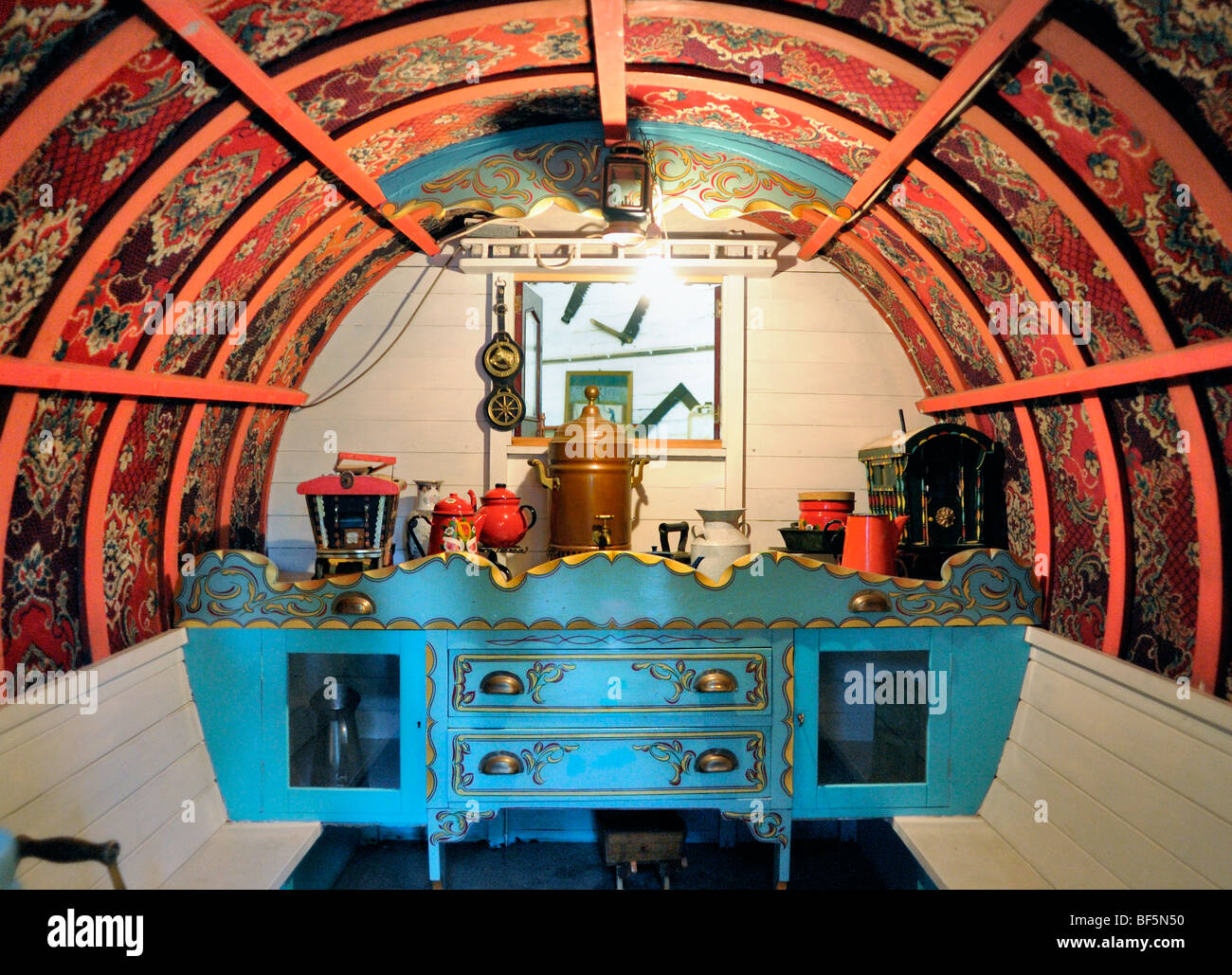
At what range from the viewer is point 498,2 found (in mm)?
2047

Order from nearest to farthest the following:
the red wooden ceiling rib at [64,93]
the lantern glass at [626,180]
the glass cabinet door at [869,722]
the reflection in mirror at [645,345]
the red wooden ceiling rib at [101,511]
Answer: the red wooden ceiling rib at [64,93] → the red wooden ceiling rib at [101,511] → the lantern glass at [626,180] → the glass cabinet door at [869,722] → the reflection in mirror at [645,345]

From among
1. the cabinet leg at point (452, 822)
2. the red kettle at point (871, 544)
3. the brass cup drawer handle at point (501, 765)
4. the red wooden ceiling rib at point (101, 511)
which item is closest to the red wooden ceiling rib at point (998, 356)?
the red kettle at point (871, 544)

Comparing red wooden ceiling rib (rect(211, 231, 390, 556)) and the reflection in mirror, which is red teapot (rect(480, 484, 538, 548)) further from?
the reflection in mirror

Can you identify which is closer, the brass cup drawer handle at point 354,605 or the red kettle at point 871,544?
the brass cup drawer handle at point 354,605

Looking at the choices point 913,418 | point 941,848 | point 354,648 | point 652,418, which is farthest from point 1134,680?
point 652,418

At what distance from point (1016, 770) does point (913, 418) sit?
73.6 inches

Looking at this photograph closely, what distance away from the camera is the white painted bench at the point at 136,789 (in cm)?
200

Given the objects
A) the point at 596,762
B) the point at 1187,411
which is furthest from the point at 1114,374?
the point at 596,762

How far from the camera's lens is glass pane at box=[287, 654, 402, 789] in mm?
2953

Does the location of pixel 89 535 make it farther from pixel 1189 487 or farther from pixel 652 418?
pixel 652 418

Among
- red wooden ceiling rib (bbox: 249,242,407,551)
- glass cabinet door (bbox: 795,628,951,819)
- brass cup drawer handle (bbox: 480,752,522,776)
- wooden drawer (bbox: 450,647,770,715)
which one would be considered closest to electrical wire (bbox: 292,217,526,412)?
red wooden ceiling rib (bbox: 249,242,407,551)

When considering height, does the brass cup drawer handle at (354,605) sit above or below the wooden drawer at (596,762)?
above

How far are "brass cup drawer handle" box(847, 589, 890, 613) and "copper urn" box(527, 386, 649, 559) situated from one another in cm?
113

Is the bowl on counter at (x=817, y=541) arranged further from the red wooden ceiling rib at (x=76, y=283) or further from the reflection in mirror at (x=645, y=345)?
the reflection in mirror at (x=645, y=345)
